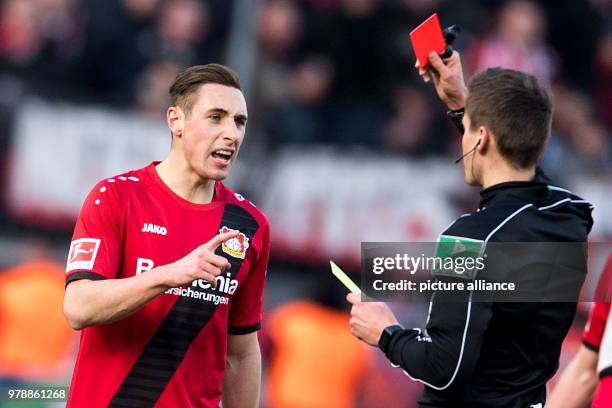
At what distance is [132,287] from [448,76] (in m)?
1.69

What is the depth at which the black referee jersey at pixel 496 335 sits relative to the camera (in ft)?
13.0

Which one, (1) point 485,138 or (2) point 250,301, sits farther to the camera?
(2) point 250,301

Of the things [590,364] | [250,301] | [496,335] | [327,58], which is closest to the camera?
[496,335]

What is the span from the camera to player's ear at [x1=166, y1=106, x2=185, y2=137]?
4746 millimetres

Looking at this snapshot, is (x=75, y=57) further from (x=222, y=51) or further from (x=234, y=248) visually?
(x=234, y=248)

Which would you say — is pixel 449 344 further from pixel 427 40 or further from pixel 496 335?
pixel 427 40

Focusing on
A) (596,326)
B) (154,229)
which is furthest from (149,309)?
(596,326)

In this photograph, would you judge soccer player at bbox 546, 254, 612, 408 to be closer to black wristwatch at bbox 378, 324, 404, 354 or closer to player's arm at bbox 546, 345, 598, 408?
player's arm at bbox 546, 345, 598, 408

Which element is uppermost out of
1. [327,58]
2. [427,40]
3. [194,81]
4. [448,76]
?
[327,58]

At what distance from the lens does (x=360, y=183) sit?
984 cm

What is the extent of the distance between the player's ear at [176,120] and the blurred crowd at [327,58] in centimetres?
465

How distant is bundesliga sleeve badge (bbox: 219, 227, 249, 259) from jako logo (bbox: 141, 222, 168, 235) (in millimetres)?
273

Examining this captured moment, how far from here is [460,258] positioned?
13.2 ft

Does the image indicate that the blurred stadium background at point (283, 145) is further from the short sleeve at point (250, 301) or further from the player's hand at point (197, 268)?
the player's hand at point (197, 268)
